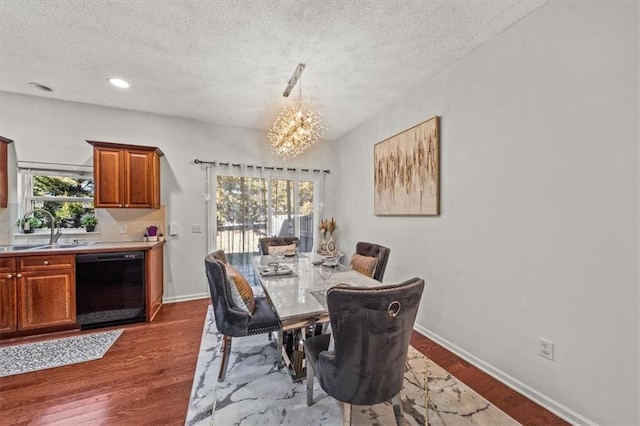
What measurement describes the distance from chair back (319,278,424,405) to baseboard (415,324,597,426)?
50.9 inches

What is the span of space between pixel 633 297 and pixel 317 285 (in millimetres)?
1858

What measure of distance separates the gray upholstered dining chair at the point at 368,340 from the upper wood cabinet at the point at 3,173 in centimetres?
427

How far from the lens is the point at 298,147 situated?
281 centimetres

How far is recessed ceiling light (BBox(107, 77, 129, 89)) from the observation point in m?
2.77

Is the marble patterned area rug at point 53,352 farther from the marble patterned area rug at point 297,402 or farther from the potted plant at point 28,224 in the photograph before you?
the potted plant at point 28,224

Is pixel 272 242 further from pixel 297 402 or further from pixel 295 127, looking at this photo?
pixel 297 402

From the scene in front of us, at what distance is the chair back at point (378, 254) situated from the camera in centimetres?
249

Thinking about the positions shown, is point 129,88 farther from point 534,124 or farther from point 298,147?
point 534,124

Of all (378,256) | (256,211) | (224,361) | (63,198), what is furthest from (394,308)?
(63,198)

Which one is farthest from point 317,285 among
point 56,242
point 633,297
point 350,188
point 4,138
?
point 4,138

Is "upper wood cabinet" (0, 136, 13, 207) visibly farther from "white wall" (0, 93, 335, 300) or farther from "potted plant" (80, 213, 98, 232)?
"potted plant" (80, 213, 98, 232)

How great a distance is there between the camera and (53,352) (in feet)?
7.82

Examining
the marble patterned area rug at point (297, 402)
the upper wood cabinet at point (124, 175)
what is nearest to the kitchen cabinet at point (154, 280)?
the upper wood cabinet at point (124, 175)

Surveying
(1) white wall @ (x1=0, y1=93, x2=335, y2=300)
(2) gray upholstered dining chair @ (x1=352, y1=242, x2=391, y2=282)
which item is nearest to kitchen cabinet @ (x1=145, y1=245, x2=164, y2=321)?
(1) white wall @ (x1=0, y1=93, x2=335, y2=300)
